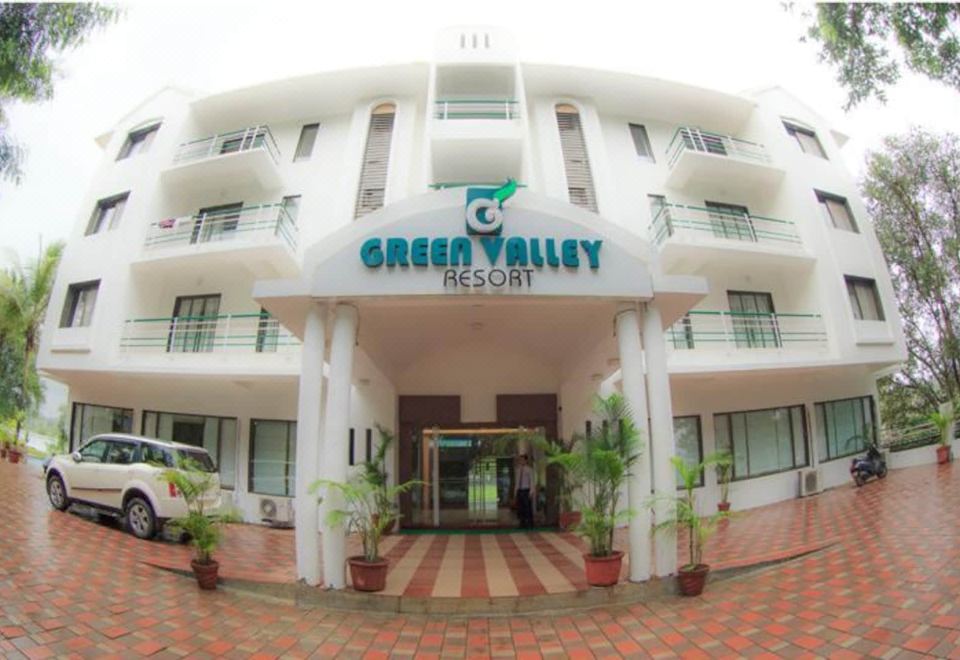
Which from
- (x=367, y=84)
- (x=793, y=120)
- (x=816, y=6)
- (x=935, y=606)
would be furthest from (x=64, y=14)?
(x=793, y=120)

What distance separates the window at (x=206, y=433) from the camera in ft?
34.2

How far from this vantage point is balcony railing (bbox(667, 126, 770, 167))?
38.6ft

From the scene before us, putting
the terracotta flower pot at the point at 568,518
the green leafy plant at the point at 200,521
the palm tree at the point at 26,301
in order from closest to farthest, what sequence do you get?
the green leafy plant at the point at 200,521 → the terracotta flower pot at the point at 568,518 → the palm tree at the point at 26,301

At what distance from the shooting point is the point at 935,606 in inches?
149

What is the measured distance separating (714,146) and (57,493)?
16.6m

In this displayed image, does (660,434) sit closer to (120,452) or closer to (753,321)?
(753,321)

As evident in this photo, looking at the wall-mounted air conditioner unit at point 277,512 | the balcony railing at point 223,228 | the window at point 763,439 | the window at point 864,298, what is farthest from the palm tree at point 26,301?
the window at point 864,298

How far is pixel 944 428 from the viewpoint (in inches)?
451

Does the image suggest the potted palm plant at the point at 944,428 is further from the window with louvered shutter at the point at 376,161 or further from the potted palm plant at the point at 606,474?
the window with louvered shutter at the point at 376,161

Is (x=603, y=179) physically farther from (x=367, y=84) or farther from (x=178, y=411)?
(x=178, y=411)

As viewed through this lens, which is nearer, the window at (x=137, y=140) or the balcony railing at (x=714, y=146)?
the balcony railing at (x=714, y=146)

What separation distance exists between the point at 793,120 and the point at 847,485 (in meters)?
10.0

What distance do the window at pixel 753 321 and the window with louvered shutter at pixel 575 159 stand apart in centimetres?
432

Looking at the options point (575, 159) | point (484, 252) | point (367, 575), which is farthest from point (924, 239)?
point (367, 575)
